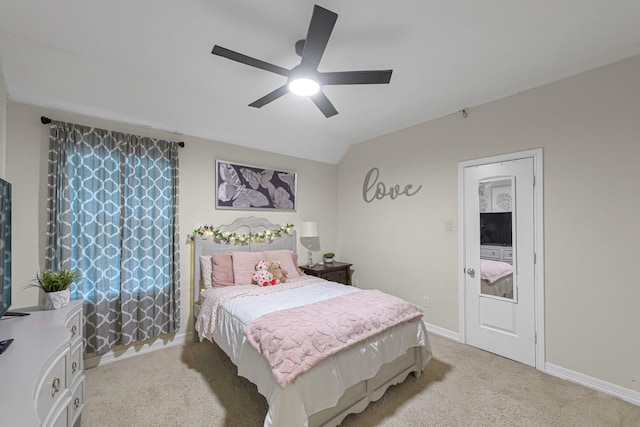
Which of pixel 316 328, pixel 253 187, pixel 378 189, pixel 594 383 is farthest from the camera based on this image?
pixel 378 189

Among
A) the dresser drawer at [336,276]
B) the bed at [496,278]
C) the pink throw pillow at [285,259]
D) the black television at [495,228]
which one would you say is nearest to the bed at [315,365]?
the pink throw pillow at [285,259]

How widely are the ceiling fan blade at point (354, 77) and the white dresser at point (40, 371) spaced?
218 centimetres

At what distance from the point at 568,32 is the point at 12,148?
15.1ft

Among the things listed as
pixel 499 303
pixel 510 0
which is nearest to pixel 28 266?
pixel 510 0

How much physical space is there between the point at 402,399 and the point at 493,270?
171cm

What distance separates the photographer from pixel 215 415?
6.48ft

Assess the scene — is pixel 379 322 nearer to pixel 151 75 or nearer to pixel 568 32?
pixel 568 32

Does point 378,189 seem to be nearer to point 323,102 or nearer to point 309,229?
point 309,229

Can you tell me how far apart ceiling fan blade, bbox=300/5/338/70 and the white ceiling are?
0.30 m

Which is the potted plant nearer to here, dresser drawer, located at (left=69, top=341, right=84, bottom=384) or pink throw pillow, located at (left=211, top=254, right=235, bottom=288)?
dresser drawer, located at (left=69, top=341, right=84, bottom=384)

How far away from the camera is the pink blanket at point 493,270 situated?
2.83 meters

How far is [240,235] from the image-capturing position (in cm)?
363

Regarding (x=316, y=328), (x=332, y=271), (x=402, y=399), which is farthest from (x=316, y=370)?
(x=332, y=271)

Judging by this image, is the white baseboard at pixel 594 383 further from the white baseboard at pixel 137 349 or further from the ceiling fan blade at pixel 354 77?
the white baseboard at pixel 137 349
